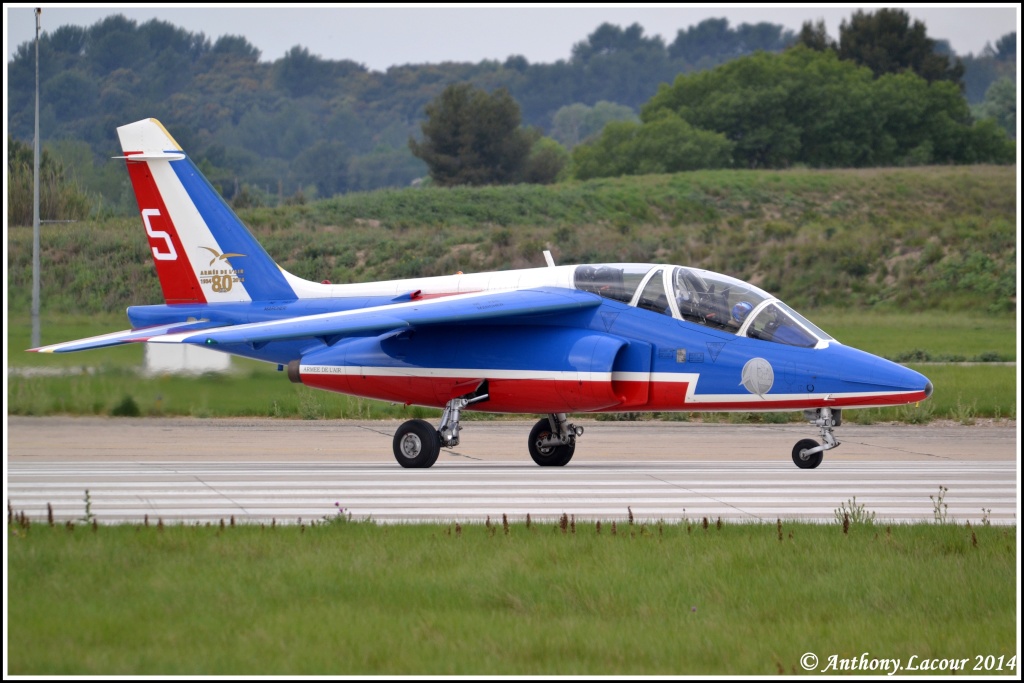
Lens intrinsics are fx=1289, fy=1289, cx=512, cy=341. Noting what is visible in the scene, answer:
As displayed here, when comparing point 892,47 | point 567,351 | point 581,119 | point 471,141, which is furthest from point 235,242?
point 581,119

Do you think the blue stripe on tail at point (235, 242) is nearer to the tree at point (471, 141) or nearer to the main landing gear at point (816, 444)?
the main landing gear at point (816, 444)

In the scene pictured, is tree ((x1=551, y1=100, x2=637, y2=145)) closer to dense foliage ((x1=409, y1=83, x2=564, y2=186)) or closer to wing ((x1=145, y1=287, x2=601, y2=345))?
dense foliage ((x1=409, y1=83, x2=564, y2=186))

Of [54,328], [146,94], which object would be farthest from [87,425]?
[146,94]

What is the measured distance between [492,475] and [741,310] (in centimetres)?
384

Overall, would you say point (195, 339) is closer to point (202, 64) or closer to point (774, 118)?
point (202, 64)

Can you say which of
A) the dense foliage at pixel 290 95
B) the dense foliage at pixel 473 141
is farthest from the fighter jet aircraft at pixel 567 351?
the dense foliage at pixel 473 141

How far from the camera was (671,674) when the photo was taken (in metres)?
7.79

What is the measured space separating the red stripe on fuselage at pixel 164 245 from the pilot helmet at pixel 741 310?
8.35 metres

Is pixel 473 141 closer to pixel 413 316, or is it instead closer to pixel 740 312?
pixel 413 316

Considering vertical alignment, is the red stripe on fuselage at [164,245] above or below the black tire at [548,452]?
above

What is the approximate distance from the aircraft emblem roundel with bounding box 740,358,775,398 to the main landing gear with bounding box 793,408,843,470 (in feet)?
2.73

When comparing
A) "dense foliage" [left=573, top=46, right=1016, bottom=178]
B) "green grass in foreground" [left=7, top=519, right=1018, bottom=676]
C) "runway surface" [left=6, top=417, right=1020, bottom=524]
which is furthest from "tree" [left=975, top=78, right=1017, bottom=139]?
"green grass in foreground" [left=7, top=519, right=1018, bottom=676]

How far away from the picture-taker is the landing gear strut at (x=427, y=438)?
17250 millimetres

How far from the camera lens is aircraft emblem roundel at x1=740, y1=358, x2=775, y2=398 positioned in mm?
16266
